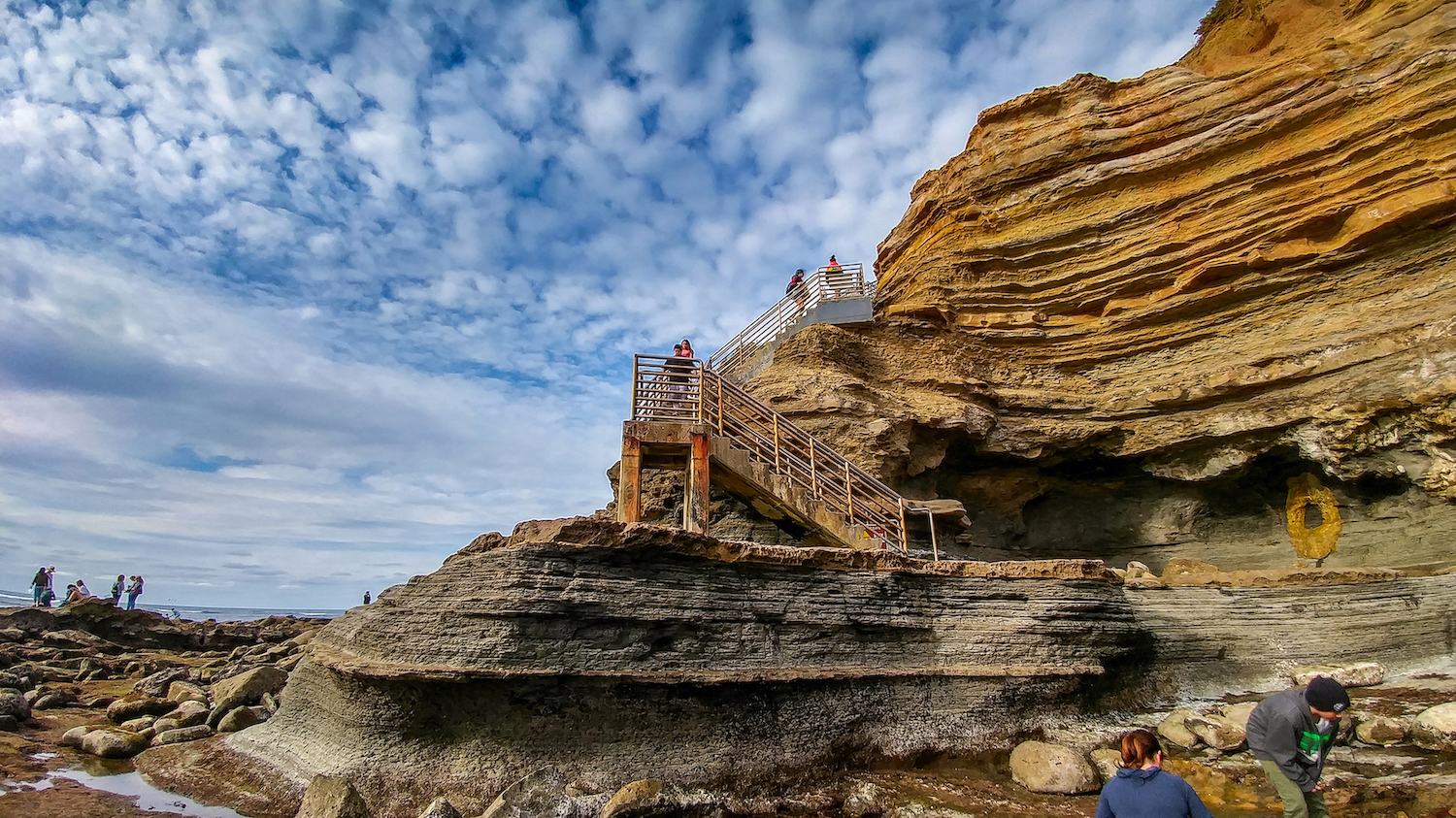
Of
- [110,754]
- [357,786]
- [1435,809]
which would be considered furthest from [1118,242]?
[110,754]

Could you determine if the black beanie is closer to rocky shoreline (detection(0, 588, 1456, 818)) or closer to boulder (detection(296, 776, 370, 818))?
rocky shoreline (detection(0, 588, 1456, 818))

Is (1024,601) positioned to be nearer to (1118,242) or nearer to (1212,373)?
(1212,373)

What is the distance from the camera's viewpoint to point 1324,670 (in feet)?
33.4

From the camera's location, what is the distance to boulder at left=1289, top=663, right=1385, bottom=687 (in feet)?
33.1

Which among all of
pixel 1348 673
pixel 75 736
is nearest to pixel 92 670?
pixel 75 736

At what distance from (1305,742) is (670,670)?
5.05 meters

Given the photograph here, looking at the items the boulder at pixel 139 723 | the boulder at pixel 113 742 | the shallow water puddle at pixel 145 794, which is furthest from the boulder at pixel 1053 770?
the boulder at pixel 139 723

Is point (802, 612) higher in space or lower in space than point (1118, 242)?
lower

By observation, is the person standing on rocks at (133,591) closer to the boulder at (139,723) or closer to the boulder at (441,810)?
the boulder at (139,723)

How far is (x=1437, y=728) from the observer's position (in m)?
7.75

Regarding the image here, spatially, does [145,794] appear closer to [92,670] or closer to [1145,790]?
[1145,790]

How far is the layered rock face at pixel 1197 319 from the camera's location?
1306cm

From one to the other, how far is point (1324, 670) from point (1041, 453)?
6.79 meters

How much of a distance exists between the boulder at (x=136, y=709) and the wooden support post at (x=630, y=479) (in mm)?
6845
